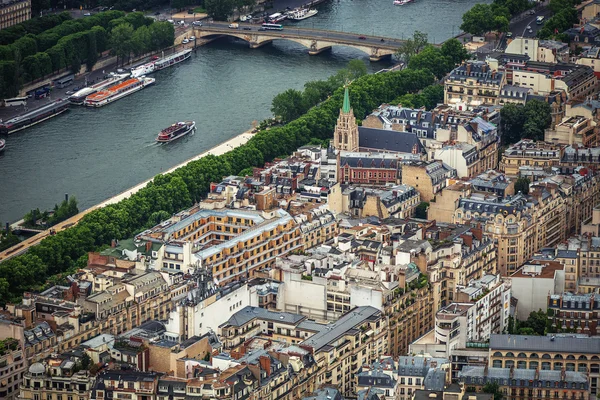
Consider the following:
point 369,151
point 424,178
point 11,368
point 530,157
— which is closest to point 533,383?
point 11,368

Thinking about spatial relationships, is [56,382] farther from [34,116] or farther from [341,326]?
[34,116]

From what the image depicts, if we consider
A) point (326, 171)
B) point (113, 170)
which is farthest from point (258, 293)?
point (113, 170)

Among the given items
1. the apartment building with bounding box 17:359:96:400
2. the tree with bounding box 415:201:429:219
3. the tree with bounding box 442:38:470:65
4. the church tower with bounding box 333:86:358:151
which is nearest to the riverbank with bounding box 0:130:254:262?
the church tower with bounding box 333:86:358:151

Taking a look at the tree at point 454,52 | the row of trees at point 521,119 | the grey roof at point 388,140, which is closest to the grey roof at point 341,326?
the grey roof at point 388,140

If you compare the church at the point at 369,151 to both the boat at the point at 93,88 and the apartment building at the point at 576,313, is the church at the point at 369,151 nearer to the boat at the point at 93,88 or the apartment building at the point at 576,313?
the apartment building at the point at 576,313

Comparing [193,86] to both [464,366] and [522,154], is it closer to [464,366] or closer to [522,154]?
[522,154]

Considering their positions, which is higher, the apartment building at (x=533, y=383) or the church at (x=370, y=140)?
the church at (x=370, y=140)
